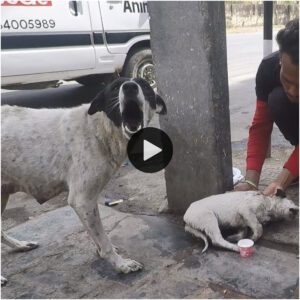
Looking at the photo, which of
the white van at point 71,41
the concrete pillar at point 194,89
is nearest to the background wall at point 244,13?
the white van at point 71,41

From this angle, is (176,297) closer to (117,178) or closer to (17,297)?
(17,297)

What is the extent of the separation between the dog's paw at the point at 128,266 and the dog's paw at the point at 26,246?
2.35ft

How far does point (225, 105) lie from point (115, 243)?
118cm

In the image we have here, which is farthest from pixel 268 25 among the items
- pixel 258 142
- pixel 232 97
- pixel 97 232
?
pixel 232 97

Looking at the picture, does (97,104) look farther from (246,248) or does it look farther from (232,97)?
(232,97)

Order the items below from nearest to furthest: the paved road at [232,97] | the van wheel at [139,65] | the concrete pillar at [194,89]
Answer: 1. the concrete pillar at [194,89]
2. the paved road at [232,97]
3. the van wheel at [139,65]

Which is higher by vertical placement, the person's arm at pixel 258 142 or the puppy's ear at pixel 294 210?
the person's arm at pixel 258 142

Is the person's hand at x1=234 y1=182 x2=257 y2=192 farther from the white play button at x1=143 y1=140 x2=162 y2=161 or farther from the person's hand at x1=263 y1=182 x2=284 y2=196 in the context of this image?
the white play button at x1=143 y1=140 x2=162 y2=161

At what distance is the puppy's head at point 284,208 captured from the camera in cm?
286

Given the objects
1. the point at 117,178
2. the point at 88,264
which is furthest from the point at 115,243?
the point at 117,178

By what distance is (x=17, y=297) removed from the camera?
2498mm

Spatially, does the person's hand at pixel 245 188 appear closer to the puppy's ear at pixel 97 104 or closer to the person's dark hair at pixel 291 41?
the person's dark hair at pixel 291 41

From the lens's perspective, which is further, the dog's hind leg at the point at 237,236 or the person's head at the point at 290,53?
the dog's hind leg at the point at 237,236

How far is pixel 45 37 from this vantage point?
20.1 feet
